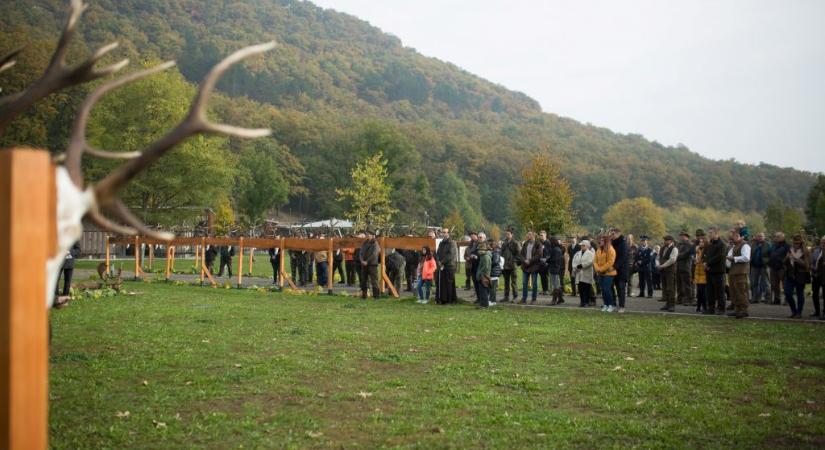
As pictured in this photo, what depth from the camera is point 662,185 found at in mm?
144000

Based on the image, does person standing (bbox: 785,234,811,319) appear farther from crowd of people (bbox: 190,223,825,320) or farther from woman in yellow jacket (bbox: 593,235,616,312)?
woman in yellow jacket (bbox: 593,235,616,312)

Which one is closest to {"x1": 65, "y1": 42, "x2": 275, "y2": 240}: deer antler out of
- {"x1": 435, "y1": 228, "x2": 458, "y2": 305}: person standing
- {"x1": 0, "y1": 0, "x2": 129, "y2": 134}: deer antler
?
{"x1": 0, "y1": 0, "x2": 129, "y2": 134}: deer antler

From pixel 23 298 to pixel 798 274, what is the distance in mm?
19874

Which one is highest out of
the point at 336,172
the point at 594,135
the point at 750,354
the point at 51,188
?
the point at 594,135

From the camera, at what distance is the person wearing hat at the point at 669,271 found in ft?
66.8

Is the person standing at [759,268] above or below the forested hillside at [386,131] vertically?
below

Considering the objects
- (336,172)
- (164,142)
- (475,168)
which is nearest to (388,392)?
(164,142)

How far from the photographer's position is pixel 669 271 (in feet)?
68.5

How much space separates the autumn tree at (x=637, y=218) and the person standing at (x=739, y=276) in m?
99.6

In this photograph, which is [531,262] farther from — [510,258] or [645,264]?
[645,264]

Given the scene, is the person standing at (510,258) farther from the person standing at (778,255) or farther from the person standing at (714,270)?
the person standing at (778,255)

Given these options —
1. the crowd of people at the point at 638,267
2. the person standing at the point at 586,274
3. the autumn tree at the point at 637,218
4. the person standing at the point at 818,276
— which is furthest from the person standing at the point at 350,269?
the autumn tree at the point at 637,218

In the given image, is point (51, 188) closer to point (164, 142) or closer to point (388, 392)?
point (164, 142)

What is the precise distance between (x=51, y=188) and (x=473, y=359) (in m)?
8.50
